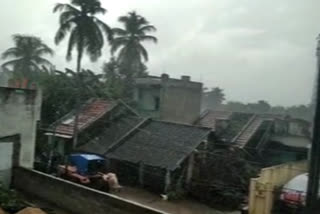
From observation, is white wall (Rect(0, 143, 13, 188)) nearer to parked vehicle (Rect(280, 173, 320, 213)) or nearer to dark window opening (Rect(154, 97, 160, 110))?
parked vehicle (Rect(280, 173, 320, 213))

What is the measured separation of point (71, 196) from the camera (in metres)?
14.0

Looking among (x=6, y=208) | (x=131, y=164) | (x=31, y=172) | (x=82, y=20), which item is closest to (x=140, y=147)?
(x=131, y=164)

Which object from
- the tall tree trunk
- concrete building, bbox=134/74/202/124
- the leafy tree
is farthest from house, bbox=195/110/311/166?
the leafy tree

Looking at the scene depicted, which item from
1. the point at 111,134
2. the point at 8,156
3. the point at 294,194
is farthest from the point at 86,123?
the point at 294,194

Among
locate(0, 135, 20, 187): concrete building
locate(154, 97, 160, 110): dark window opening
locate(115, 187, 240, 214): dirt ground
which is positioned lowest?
locate(115, 187, 240, 214): dirt ground

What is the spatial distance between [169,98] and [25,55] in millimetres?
18796

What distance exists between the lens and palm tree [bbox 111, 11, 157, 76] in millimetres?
42750

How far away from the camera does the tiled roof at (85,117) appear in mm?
26156

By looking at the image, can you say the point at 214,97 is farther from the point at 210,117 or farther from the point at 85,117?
the point at 85,117

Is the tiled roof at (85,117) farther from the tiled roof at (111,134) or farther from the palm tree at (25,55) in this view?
the palm tree at (25,55)

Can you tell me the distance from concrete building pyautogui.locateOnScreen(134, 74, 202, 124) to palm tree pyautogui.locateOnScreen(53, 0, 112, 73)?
5.38 metres

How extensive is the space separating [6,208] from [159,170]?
9.74m

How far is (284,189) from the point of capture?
55.0 feet

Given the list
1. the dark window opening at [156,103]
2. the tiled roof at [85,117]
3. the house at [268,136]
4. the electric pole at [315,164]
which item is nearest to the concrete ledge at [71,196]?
the electric pole at [315,164]
